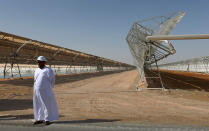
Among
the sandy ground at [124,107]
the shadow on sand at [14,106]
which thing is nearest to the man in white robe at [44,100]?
the sandy ground at [124,107]

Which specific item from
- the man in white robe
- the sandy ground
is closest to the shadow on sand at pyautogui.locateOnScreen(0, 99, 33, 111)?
the sandy ground

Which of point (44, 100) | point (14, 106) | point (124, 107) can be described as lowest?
point (124, 107)

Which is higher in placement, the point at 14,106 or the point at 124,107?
the point at 14,106

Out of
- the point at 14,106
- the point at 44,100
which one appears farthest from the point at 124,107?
the point at 14,106

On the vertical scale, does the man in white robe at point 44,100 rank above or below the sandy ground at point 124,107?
above

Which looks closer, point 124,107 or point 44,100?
point 44,100

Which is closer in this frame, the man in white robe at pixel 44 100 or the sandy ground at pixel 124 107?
the man in white robe at pixel 44 100

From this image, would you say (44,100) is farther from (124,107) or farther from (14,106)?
(124,107)

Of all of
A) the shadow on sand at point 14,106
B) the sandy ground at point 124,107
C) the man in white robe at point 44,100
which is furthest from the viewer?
the shadow on sand at point 14,106

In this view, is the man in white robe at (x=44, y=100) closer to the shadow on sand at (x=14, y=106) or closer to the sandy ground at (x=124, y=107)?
the sandy ground at (x=124, y=107)

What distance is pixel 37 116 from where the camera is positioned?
14.5ft

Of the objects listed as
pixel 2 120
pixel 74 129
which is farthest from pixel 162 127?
pixel 2 120

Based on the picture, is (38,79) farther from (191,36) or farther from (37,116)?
(191,36)

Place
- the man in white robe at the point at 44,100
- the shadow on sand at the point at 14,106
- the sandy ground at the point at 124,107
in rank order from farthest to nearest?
the shadow on sand at the point at 14,106 < the sandy ground at the point at 124,107 < the man in white robe at the point at 44,100
